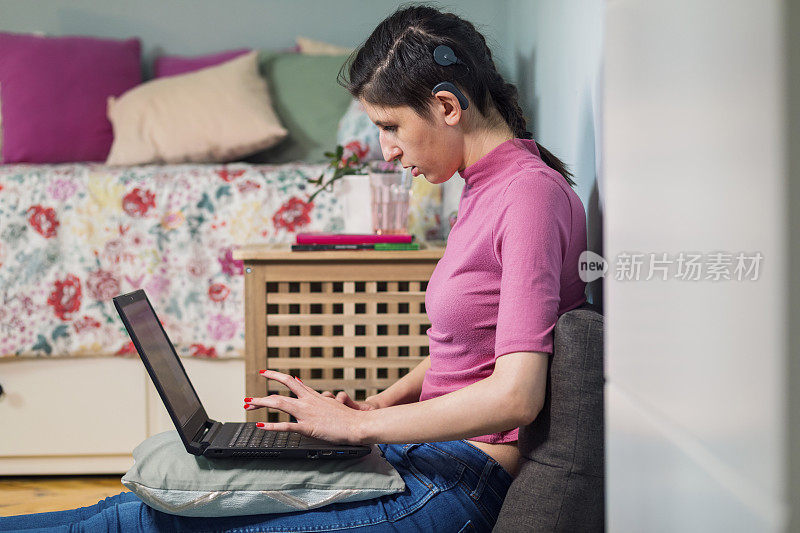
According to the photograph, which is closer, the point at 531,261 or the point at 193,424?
the point at 531,261

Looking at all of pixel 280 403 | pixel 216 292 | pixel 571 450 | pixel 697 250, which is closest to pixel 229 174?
pixel 216 292

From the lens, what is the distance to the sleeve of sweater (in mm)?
819

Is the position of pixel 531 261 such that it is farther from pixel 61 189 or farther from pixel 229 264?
pixel 61 189

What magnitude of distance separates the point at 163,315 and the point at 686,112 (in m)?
1.92

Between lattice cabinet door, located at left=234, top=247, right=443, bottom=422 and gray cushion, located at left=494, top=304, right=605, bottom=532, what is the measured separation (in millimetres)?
823

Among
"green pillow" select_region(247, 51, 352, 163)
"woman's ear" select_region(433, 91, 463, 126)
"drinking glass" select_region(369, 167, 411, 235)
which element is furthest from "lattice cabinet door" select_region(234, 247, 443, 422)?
"green pillow" select_region(247, 51, 352, 163)

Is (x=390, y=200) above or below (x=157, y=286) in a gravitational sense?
above

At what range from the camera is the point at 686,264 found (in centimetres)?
35

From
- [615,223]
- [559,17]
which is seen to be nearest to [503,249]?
[615,223]

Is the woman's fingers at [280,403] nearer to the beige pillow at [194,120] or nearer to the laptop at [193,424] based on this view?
the laptop at [193,424]

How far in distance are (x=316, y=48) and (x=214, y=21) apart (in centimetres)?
44

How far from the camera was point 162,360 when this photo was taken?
1.10m

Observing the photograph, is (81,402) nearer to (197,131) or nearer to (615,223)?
(197,131)

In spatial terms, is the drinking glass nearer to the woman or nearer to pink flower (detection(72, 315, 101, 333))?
the woman
